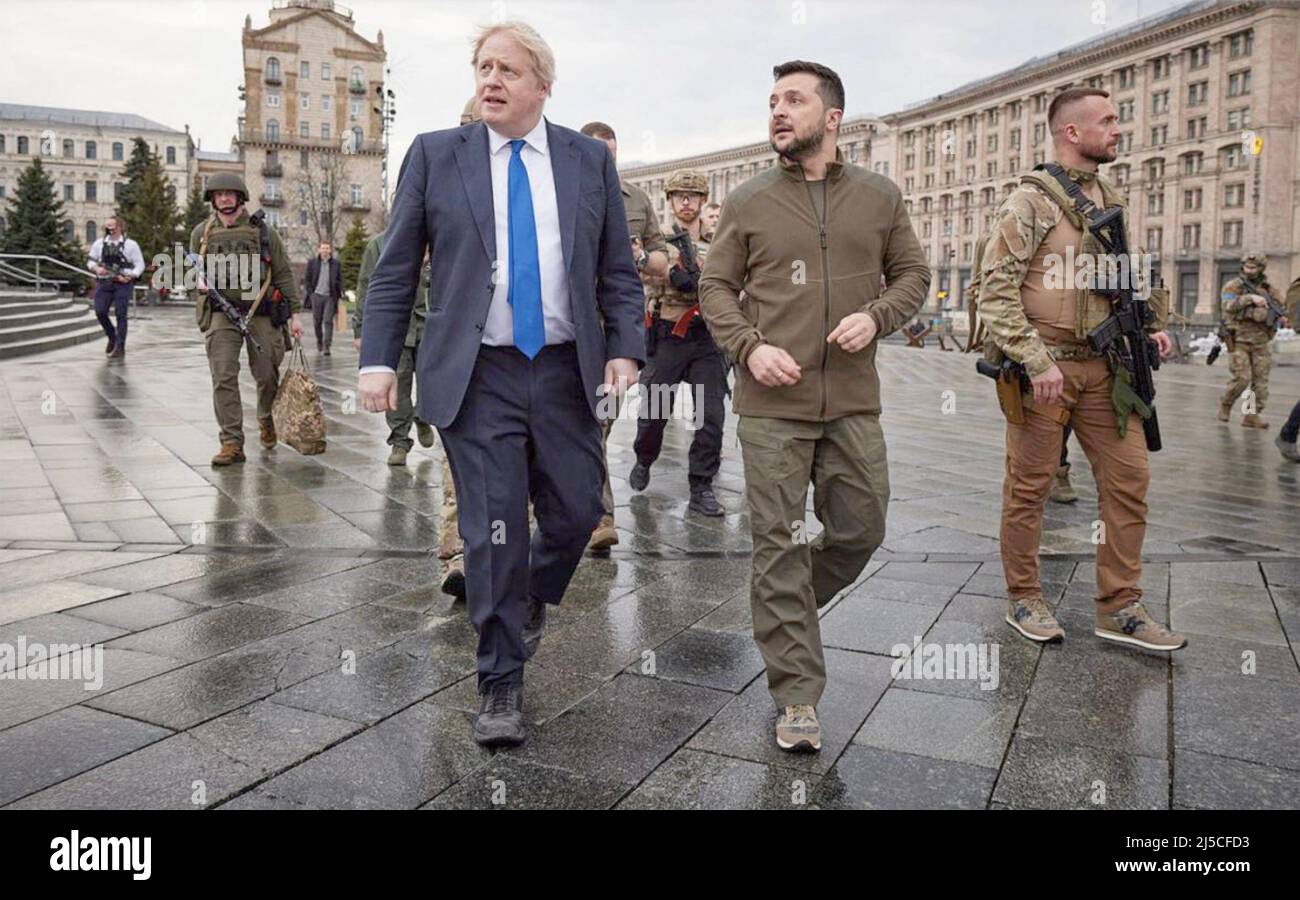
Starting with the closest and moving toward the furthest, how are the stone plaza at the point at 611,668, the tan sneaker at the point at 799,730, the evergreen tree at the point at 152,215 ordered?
the stone plaza at the point at 611,668, the tan sneaker at the point at 799,730, the evergreen tree at the point at 152,215

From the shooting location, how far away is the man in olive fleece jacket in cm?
341

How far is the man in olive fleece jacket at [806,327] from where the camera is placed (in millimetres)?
3408

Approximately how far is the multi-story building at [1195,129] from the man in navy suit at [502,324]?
6686 cm

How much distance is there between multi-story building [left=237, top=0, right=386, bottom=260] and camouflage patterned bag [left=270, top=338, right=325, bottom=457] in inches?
2799

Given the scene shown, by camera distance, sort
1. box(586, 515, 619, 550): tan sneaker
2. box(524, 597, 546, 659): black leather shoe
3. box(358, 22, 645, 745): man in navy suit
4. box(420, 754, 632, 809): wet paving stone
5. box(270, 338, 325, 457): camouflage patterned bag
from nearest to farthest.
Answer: box(420, 754, 632, 809): wet paving stone
box(358, 22, 645, 745): man in navy suit
box(524, 597, 546, 659): black leather shoe
box(586, 515, 619, 550): tan sneaker
box(270, 338, 325, 457): camouflage patterned bag

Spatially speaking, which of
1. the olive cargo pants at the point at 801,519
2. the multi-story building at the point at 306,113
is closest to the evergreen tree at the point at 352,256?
the multi-story building at the point at 306,113

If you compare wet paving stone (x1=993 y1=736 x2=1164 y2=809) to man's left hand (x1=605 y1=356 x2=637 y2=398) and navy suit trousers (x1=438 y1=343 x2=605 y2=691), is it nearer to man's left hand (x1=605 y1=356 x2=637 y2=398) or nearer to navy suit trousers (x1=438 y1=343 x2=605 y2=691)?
navy suit trousers (x1=438 y1=343 x2=605 y2=691)

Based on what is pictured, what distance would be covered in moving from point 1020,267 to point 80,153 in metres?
122

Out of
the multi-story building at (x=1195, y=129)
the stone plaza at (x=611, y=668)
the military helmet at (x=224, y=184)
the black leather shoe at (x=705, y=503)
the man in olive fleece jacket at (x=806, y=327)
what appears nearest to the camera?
the stone plaza at (x=611, y=668)

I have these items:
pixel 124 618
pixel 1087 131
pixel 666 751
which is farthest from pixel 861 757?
pixel 124 618

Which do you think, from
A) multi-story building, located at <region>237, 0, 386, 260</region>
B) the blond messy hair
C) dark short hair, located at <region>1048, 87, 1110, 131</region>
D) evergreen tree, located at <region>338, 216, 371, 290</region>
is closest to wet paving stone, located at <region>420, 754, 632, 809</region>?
the blond messy hair

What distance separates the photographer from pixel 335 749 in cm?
314

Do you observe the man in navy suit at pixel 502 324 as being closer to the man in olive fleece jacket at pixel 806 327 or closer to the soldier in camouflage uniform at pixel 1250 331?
the man in olive fleece jacket at pixel 806 327

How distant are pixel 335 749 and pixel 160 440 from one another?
7239 mm
